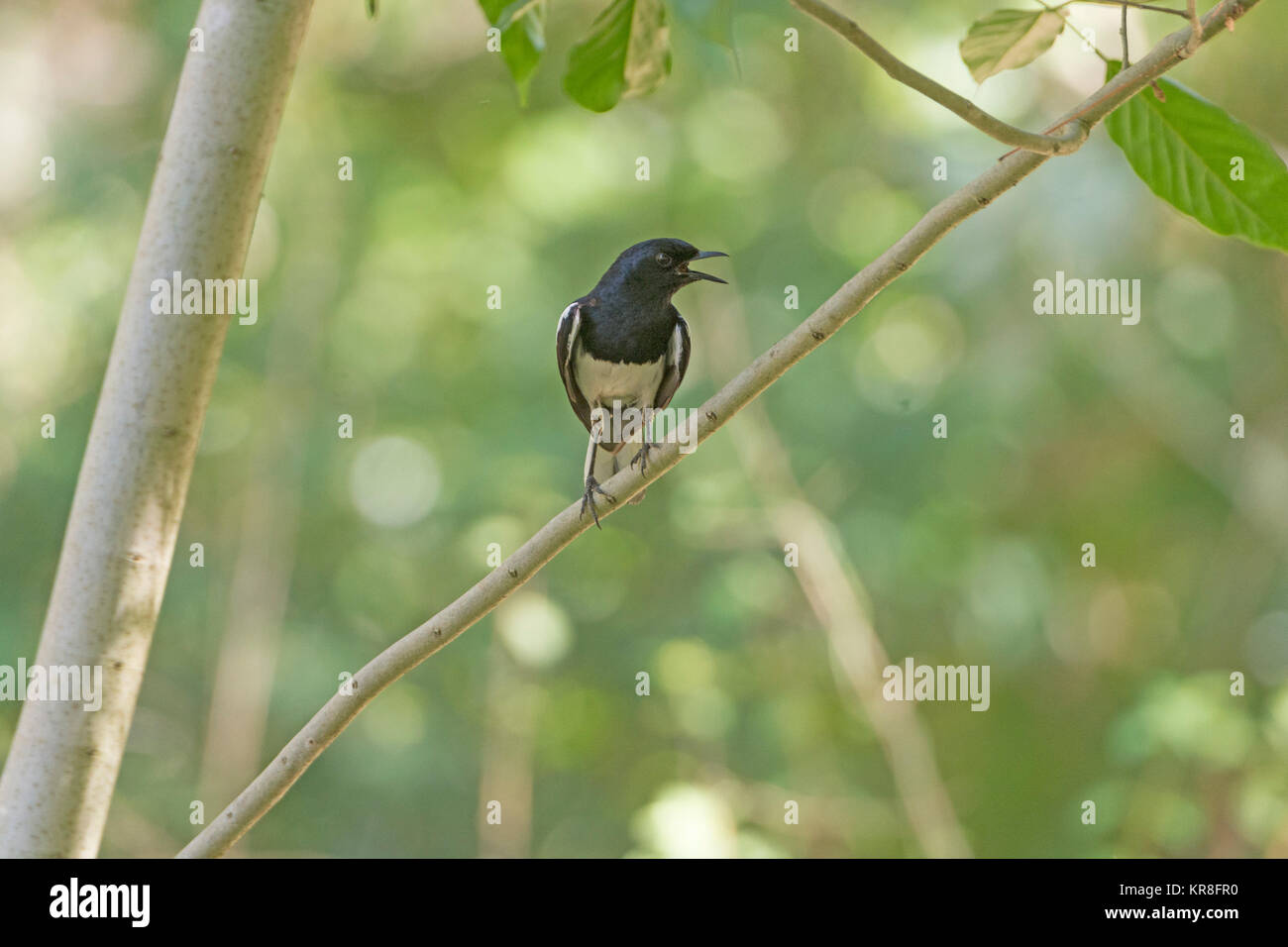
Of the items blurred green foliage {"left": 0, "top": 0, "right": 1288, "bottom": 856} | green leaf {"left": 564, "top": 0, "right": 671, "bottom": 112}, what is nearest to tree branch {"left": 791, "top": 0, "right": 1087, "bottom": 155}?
green leaf {"left": 564, "top": 0, "right": 671, "bottom": 112}

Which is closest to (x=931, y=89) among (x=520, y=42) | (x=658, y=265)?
(x=520, y=42)

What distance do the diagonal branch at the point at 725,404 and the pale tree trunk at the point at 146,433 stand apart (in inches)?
8.7

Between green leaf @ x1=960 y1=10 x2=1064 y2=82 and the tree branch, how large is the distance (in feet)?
0.79

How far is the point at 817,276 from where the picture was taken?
6.00 m

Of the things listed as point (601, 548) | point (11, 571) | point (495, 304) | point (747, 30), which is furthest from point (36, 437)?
point (747, 30)

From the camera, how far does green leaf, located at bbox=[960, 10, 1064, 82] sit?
1568 millimetres

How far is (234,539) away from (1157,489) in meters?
5.41

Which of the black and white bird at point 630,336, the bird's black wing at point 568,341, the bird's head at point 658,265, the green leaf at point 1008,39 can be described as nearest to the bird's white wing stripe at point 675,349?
the black and white bird at point 630,336

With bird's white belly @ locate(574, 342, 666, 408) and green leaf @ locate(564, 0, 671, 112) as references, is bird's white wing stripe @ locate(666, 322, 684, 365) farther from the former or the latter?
green leaf @ locate(564, 0, 671, 112)

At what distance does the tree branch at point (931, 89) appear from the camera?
123cm

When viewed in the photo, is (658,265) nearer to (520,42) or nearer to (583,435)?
(520,42)

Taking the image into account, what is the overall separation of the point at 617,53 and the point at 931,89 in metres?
0.52

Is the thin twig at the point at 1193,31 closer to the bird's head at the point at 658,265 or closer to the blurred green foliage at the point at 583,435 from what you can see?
the bird's head at the point at 658,265
